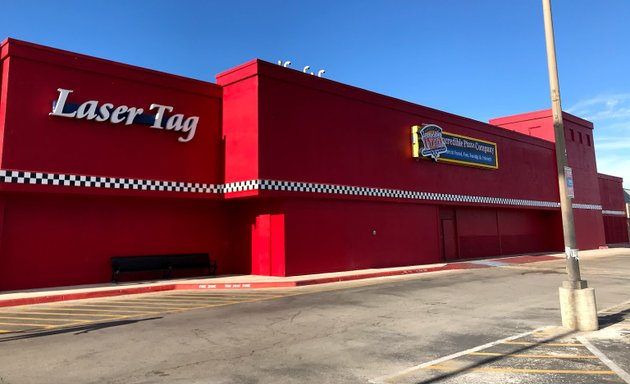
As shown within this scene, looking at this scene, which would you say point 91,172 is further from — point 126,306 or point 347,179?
point 347,179

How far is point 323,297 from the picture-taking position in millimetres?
12273

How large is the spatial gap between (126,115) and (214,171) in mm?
3845

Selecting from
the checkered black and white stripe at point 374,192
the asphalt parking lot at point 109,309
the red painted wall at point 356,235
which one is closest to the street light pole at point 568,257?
the asphalt parking lot at point 109,309

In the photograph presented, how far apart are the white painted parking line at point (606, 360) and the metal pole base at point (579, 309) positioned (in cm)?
52

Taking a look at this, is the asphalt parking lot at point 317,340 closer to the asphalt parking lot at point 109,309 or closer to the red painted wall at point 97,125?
the asphalt parking lot at point 109,309

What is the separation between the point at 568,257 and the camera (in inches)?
326

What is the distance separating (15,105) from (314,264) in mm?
11392

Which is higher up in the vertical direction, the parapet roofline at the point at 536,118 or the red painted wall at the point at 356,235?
the parapet roofline at the point at 536,118

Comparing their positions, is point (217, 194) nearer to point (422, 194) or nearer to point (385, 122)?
point (385, 122)

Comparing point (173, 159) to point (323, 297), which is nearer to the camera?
point (323, 297)

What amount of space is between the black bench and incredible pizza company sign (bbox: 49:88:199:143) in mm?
4438

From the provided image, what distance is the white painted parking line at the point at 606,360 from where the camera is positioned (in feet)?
17.5

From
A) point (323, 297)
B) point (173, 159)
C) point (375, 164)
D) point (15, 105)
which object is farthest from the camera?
point (375, 164)

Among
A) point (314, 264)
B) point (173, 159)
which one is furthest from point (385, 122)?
point (173, 159)
